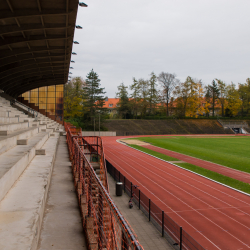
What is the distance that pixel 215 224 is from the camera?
11305 mm

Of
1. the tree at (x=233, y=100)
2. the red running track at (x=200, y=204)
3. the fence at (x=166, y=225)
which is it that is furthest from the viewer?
the tree at (x=233, y=100)

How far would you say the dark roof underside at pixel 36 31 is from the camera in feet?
32.3

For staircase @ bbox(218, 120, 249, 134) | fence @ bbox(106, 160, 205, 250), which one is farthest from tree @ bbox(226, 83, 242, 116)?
fence @ bbox(106, 160, 205, 250)

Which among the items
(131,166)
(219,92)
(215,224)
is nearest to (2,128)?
(215,224)

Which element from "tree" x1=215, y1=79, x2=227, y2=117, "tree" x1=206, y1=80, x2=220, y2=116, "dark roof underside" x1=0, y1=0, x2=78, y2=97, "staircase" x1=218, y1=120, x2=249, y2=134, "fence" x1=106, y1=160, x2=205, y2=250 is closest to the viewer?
"fence" x1=106, y1=160, x2=205, y2=250

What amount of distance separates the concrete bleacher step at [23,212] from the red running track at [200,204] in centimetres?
775

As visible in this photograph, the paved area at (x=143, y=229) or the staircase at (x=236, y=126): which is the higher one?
the staircase at (x=236, y=126)

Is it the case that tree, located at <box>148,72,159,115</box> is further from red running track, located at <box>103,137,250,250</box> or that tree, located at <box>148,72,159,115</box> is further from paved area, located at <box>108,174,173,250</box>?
paved area, located at <box>108,174,173,250</box>

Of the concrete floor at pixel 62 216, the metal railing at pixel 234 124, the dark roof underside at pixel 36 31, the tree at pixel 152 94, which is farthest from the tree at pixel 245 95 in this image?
the concrete floor at pixel 62 216

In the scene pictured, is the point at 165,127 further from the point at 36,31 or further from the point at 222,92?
the point at 36,31

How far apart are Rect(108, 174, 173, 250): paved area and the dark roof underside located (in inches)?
387

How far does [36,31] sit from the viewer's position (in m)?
12.5

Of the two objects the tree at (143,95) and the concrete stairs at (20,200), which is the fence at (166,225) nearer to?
the concrete stairs at (20,200)

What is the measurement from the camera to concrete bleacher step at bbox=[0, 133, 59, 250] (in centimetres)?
257
